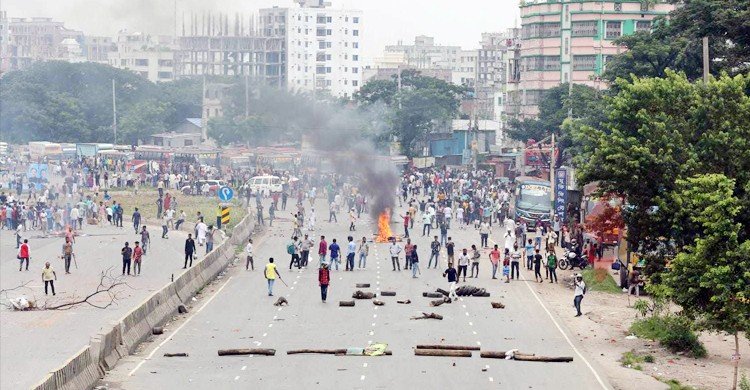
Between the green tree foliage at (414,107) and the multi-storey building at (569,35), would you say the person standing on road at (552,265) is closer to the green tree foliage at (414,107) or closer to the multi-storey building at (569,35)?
the multi-storey building at (569,35)

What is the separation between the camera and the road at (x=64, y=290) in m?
32.2

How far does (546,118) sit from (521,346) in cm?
7041

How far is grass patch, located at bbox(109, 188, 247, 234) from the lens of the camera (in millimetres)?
70062

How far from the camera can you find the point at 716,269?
2928 centimetres

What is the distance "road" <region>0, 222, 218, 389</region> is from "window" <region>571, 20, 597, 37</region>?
54.1 metres

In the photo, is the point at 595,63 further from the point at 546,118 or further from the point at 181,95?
the point at 181,95

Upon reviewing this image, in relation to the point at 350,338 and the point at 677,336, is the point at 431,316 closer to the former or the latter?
the point at 350,338

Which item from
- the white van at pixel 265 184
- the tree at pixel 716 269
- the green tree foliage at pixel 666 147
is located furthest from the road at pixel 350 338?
the white van at pixel 265 184

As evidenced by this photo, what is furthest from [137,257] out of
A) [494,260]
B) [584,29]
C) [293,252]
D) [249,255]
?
[584,29]

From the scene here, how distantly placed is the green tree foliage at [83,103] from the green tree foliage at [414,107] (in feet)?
91.3

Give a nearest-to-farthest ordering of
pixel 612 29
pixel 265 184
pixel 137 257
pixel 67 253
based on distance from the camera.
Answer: pixel 137 257, pixel 67 253, pixel 265 184, pixel 612 29

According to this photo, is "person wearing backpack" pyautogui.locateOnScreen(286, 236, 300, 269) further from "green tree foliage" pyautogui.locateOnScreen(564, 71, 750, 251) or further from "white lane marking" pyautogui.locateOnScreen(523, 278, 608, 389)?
"green tree foliage" pyautogui.locateOnScreen(564, 71, 750, 251)

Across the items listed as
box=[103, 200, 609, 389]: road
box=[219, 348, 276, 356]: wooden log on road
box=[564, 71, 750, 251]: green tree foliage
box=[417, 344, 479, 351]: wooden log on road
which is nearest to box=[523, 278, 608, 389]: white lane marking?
box=[103, 200, 609, 389]: road

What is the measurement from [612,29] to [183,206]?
46.6 metres
